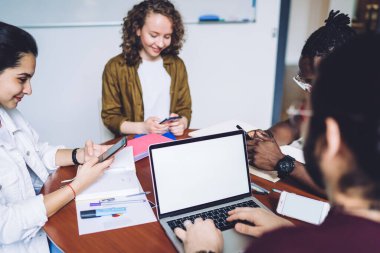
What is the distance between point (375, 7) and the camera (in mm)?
4957

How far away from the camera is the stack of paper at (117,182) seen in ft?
3.75

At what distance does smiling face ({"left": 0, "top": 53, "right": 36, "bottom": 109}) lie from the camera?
1.14 metres

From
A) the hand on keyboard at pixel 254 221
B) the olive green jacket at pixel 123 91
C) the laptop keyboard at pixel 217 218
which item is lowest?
the laptop keyboard at pixel 217 218

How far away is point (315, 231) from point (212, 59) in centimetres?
246

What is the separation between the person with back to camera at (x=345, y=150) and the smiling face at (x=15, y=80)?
100 cm

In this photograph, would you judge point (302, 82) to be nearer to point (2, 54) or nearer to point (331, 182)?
point (331, 182)

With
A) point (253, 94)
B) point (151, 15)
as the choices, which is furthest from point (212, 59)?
point (151, 15)

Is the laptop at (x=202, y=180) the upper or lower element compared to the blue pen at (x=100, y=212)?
upper

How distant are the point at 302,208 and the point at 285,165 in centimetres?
20

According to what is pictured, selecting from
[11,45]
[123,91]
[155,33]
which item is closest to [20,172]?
[11,45]

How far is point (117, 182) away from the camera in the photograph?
1208 mm

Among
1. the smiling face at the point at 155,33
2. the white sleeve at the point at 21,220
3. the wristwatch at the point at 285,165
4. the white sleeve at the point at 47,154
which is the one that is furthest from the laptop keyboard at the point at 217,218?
the smiling face at the point at 155,33

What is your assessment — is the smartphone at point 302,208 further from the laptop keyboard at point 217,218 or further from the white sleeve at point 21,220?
the white sleeve at point 21,220

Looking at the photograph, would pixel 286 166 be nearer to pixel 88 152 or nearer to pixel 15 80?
pixel 88 152
